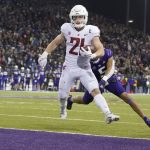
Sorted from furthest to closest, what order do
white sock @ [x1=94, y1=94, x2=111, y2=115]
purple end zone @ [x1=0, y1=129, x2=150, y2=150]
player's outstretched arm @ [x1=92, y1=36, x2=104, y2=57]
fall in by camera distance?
player's outstretched arm @ [x1=92, y1=36, x2=104, y2=57]
white sock @ [x1=94, y1=94, x2=111, y2=115]
purple end zone @ [x1=0, y1=129, x2=150, y2=150]

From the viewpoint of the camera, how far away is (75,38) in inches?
302

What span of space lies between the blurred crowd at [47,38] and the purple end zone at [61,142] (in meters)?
19.9

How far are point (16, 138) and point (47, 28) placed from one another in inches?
1053

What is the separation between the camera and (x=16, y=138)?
613 centimetres

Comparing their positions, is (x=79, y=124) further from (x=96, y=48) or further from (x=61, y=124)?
(x=96, y=48)

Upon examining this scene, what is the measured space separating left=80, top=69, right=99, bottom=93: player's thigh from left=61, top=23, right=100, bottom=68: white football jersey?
199mm

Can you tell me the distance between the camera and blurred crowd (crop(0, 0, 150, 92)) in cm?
2745

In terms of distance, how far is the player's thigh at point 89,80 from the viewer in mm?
7445

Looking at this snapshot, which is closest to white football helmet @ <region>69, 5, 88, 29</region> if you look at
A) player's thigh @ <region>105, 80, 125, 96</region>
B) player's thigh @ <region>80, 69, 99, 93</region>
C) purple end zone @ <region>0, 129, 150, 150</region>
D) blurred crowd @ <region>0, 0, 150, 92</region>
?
player's thigh @ <region>80, 69, 99, 93</region>

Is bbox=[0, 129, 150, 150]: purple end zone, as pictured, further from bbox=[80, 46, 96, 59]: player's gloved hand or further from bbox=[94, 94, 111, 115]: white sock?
bbox=[80, 46, 96, 59]: player's gloved hand

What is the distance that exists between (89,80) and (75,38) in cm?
63

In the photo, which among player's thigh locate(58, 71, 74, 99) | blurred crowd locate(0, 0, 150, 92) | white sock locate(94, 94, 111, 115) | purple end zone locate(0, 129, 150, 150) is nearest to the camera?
purple end zone locate(0, 129, 150, 150)

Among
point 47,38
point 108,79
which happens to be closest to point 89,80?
point 108,79

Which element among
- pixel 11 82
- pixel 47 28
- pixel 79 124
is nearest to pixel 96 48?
pixel 79 124
